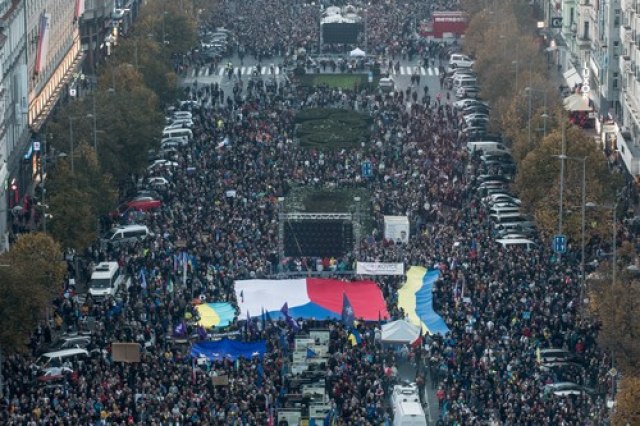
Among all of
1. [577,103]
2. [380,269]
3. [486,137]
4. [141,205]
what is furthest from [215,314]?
[577,103]

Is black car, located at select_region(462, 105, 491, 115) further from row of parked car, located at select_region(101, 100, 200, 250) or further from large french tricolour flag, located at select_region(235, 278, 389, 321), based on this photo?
large french tricolour flag, located at select_region(235, 278, 389, 321)

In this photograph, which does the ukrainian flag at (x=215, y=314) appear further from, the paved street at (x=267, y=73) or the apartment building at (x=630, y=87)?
the paved street at (x=267, y=73)

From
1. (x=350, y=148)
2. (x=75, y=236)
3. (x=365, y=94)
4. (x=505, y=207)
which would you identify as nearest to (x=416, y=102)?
(x=365, y=94)

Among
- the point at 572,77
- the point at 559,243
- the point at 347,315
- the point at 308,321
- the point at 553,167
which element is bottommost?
the point at 308,321

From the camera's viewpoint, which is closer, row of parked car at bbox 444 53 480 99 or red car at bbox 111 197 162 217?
red car at bbox 111 197 162 217

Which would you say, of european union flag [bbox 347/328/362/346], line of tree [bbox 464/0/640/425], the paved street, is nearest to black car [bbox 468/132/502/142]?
line of tree [bbox 464/0/640/425]

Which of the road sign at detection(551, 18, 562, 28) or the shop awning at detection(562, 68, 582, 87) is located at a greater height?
the road sign at detection(551, 18, 562, 28)

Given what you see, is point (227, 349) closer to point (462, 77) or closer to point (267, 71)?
point (462, 77)
